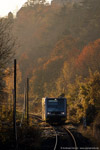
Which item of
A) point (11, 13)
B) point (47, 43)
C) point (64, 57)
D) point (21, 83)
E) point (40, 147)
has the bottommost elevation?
point (40, 147)

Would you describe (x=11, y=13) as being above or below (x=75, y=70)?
above

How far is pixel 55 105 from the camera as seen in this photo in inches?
1348

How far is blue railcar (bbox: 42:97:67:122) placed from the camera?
33625mm

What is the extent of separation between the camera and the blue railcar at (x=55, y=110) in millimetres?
33625

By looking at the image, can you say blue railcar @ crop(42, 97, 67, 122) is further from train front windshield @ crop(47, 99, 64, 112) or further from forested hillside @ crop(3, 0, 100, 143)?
forested hillside @ crop(3, 0, 100, 143)

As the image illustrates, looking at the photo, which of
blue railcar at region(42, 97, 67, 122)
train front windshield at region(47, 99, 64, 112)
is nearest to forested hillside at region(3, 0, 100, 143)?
blue railcar at region(42, 97, 67, 122)

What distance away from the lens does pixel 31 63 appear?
107m

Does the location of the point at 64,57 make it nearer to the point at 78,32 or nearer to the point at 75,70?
the point at 75,70

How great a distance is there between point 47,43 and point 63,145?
10362 cm

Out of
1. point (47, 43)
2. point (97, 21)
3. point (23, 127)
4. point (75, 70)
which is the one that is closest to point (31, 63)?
point (47, 43)

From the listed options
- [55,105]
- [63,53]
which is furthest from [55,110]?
[63,53]

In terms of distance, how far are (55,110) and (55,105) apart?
1.86ft

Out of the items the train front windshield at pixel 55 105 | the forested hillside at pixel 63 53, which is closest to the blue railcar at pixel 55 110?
the train front windshield at pixel 55 105

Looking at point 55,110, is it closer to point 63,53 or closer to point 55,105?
point 55,105
